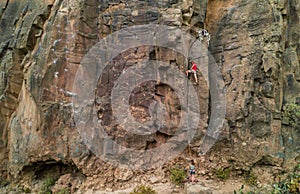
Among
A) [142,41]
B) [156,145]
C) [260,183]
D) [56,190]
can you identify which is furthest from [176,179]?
[142,41]

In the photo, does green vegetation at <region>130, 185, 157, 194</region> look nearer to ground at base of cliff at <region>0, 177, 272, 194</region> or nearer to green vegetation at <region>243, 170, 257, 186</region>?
ground at base of cliff at <region>0, 177, 272, 194</region>

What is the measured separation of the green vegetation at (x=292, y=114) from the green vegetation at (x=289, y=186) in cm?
249

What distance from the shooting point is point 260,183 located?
1213cm

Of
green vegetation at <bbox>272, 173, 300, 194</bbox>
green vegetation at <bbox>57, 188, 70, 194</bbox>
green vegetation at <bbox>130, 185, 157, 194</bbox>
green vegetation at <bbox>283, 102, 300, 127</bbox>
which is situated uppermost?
green vegetation at <bbox>283, 102, 300, 127</bbox>

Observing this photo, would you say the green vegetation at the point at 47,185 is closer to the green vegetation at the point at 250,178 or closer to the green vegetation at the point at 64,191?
the green vegetation at the point at 64,191

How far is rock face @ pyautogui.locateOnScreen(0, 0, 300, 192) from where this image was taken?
39.6 ft

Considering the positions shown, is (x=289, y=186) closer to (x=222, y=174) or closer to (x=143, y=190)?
(x=222, y=174)

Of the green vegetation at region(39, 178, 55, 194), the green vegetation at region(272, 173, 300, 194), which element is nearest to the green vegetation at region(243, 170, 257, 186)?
the green vegetation at region(272, 173, 300, 194)

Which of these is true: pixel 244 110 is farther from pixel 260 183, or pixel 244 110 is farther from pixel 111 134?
pixel 111 134

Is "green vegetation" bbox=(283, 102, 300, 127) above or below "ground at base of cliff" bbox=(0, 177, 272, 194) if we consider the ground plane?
above

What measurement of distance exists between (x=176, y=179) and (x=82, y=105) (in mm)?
4623

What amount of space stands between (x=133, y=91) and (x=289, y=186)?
6738mm

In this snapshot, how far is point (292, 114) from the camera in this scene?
13305 mm

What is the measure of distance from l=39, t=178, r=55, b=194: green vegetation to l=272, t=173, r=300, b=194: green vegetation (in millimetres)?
8427
